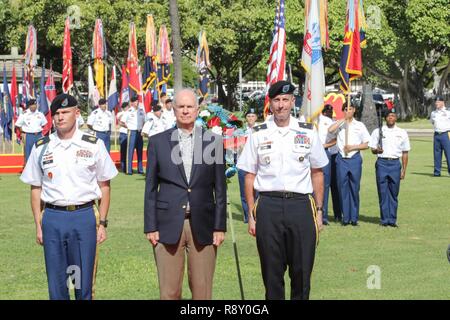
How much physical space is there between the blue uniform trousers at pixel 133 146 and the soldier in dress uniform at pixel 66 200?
57.5ft

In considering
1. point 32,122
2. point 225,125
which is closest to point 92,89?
point 32,122

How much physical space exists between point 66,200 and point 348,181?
8.73 meters

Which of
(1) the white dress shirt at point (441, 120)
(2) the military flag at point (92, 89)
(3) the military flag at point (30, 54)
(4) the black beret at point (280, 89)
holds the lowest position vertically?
(1) the white dress shirt at point (441, 120)

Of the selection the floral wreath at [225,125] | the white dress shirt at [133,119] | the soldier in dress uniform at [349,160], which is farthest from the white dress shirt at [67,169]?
the white dress shirt at [133,119]

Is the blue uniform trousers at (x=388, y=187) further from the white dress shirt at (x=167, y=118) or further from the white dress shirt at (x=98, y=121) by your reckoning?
the white dress shirt at (x=98, y=121)

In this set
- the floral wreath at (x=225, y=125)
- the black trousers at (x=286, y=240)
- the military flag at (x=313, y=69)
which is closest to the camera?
the black trousers at (x=286, y=240)

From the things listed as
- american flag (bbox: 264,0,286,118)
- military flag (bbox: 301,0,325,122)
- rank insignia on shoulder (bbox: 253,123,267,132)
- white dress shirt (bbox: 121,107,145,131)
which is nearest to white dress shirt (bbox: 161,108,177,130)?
white dress shirt (bbox: 121,107,145,131)

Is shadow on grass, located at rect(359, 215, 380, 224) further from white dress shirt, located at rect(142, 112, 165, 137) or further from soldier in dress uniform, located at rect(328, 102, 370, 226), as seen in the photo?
white dress shirt, located at rect(142, 112, 165, 137)

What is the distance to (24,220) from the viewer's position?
15.8 m

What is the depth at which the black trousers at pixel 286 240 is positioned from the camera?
A: 764 centimetres

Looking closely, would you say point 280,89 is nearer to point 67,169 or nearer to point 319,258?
point 67,169

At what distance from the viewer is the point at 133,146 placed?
25.4 meters

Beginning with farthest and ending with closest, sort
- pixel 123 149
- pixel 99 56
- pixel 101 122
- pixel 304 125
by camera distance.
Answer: pixel 99 56 → pixel 123 149 → pixel 101 122 → pixel 304 125
